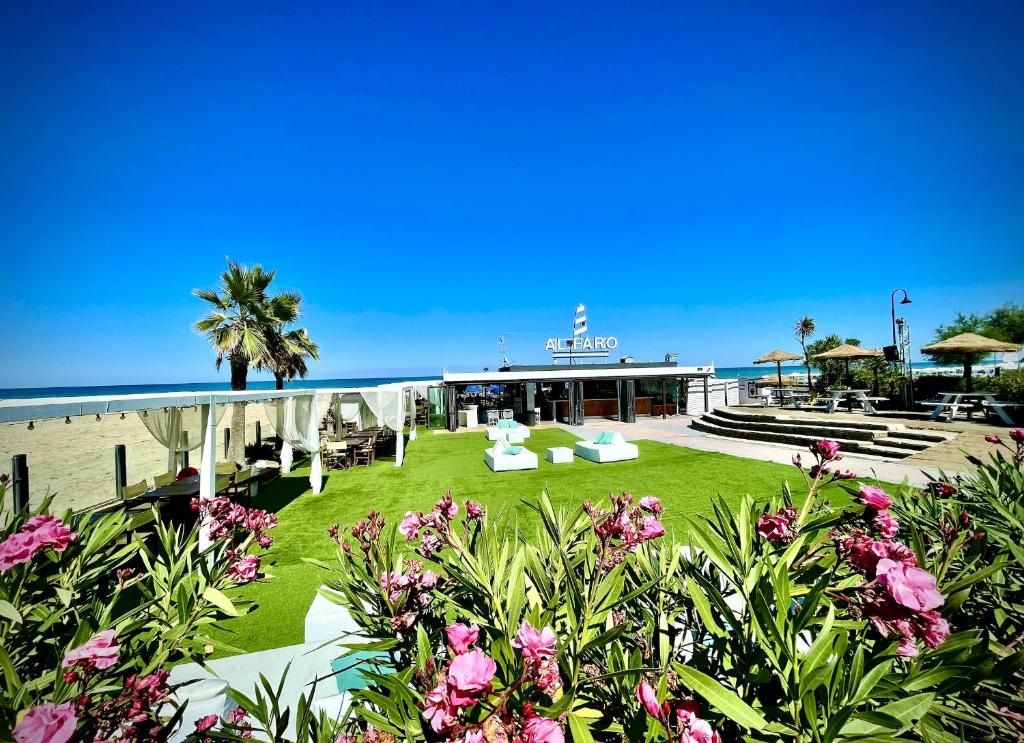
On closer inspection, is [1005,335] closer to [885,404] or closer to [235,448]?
[885,404]

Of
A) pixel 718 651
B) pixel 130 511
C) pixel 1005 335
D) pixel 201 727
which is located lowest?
pixel 130 511

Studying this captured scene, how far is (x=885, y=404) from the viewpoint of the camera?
16688 mm

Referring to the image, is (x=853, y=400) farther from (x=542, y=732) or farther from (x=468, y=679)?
(x=468, y=679)

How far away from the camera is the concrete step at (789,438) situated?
10219 millimetres

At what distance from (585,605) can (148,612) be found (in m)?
1.86

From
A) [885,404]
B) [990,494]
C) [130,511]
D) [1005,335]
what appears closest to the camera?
[990,494]

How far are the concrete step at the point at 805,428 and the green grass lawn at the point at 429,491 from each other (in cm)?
368

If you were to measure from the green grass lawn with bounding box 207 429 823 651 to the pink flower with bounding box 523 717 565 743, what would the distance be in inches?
156

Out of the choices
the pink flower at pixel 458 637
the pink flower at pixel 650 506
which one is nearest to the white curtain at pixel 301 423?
the pink flower at pixel 650 506

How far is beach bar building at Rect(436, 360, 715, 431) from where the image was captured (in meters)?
19.6

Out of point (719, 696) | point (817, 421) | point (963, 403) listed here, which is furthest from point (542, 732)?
point (963, 403)

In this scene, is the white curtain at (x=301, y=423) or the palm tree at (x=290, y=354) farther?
the palm tree at (x=290, y=354)

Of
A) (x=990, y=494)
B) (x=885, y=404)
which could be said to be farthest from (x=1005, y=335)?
(x=990, y=494)

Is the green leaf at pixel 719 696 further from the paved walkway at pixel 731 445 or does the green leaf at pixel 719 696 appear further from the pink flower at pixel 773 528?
the paved walkway at pixel 731 445
